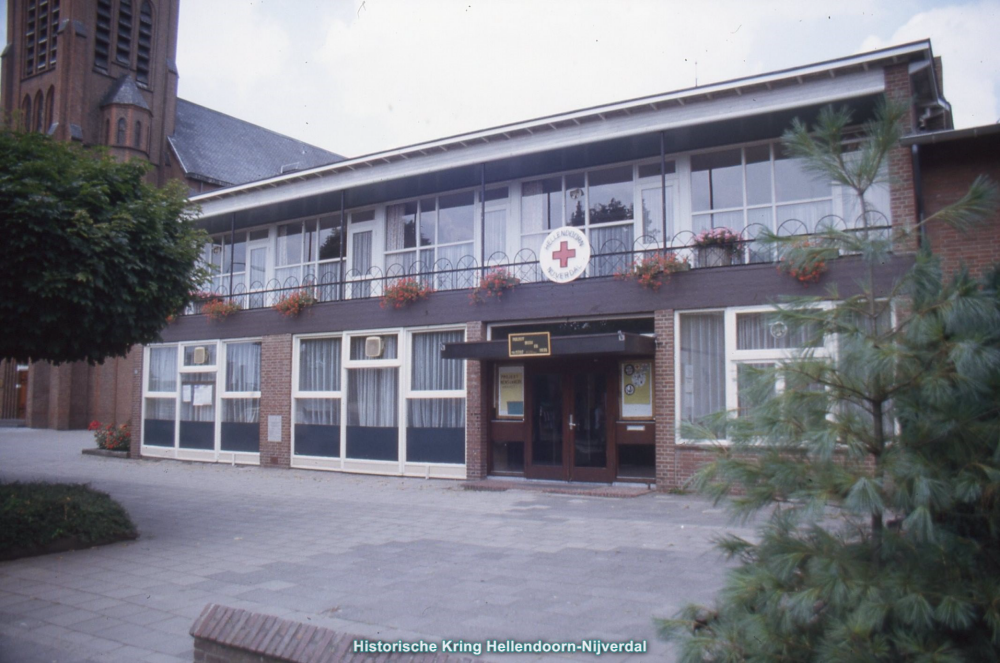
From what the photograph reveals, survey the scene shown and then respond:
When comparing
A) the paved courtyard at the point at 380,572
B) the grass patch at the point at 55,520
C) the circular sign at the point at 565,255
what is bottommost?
the paved courtyard at the point at 380,572

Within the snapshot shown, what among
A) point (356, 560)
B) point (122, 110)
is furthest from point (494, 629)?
point (122, 110)

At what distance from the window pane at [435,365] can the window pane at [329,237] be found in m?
4.17

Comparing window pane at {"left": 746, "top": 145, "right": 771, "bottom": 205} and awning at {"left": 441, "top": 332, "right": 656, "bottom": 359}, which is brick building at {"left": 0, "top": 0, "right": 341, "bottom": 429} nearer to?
awning at {"left": 441, "top": 332, "right": 656, "bottom": 359}

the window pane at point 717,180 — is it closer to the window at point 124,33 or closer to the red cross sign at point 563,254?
the red cross sign at point 563,254

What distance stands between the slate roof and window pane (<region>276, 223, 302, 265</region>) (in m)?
13.3

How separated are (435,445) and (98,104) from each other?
2599 cm

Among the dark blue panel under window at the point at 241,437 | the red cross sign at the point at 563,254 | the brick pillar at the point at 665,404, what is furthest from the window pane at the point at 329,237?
the brick pillar at the point at 665,404

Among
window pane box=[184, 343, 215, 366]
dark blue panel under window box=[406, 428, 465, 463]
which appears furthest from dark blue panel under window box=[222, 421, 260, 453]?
dark blue panel under window box=[406, 428, 465, 463]

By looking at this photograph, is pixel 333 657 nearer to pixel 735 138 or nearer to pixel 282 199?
pixel 735 138

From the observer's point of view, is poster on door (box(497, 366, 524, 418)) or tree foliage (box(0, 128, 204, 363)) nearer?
tree foliage (box(0, 128, 204, 363))

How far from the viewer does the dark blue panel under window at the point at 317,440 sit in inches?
665

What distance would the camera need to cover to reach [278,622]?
4277 mm

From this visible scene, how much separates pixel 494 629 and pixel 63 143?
8.03 metres

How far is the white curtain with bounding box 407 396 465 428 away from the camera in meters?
15.1
